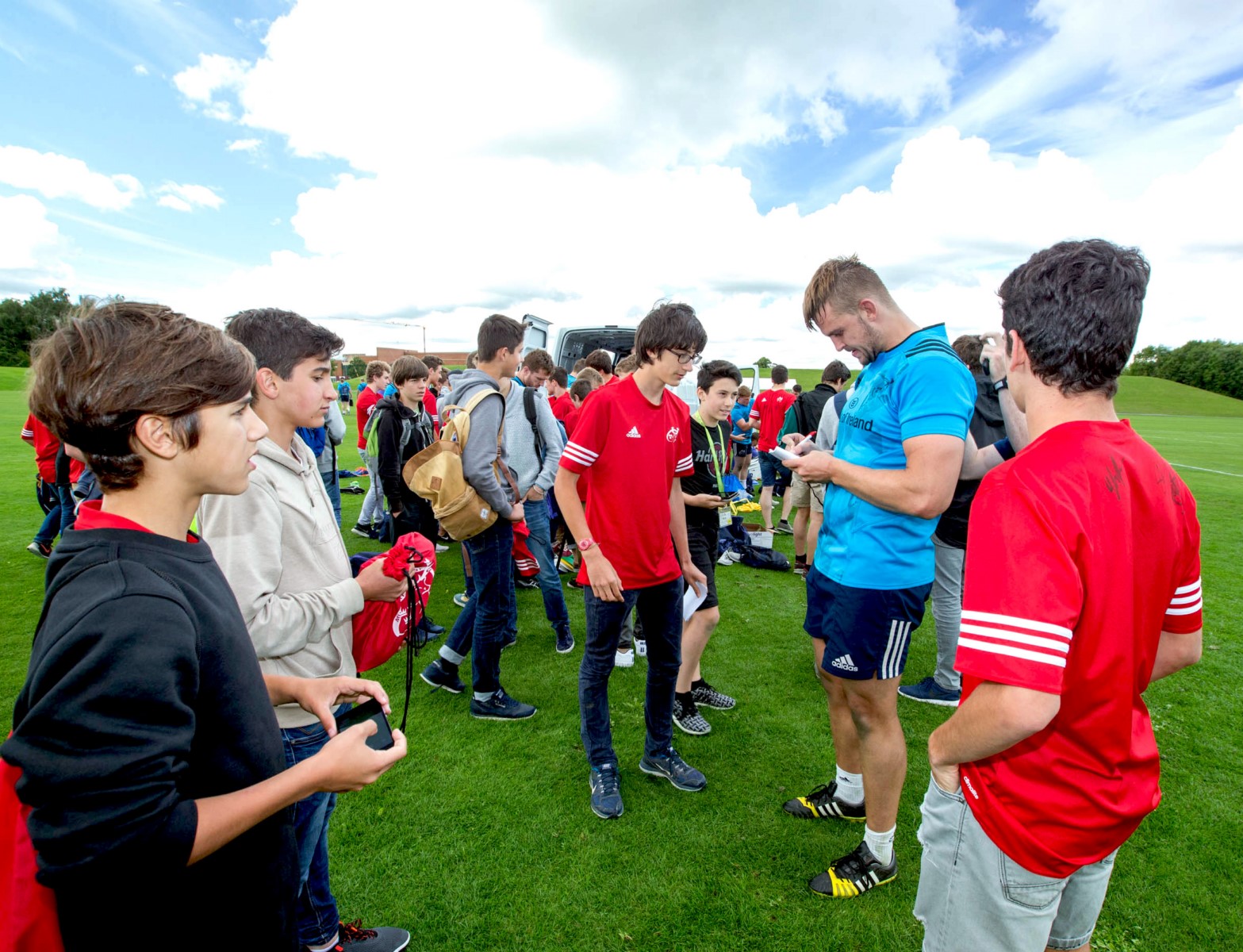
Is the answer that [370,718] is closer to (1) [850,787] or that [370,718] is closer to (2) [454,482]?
(2) [454,482]

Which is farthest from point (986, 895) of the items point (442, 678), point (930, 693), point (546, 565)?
point (546, 565)

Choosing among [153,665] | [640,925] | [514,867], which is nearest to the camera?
[153,665]

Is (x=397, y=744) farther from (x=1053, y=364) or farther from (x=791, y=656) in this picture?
(x=791, y=656)

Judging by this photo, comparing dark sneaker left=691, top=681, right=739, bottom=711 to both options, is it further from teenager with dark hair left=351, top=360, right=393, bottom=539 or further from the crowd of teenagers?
teenager with dark hair left=351, top=360, right=393, bottom=539

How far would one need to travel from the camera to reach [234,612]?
1188mm

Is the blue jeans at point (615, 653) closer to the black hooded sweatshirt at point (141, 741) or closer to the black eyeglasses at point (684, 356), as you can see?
the black eyeglasses at point (684, 356)

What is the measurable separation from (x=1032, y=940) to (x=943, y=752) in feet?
1.66

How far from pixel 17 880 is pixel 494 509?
290 centimetres

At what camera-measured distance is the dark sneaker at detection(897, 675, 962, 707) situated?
431 centimetres

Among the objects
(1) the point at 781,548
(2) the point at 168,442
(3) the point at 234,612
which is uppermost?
(2) the point at 168,442

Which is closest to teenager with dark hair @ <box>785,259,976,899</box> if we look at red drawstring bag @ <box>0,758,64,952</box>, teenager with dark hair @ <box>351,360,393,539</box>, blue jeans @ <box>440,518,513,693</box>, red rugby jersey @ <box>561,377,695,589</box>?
red rugby jersey @ <box>561,377,695,589</box>

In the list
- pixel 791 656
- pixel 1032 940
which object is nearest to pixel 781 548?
pixel 791 656

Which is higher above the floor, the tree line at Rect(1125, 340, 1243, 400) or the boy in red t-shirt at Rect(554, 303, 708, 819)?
the tree line at Rect(1125, 340, 1243, 400)

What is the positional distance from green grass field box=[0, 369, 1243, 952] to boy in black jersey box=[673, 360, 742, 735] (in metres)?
0.15
